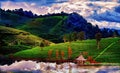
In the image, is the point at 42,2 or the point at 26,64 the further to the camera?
Answer: the point at 42,2

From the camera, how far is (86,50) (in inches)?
1033

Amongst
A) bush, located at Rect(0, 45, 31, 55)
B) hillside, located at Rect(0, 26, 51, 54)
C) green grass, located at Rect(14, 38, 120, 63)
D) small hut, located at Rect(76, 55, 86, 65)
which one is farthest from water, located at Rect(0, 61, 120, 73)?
hillside, located at Rect(0, 26, 51, 54)

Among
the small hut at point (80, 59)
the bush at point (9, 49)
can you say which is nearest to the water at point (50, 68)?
the small hut at point (80, 59)

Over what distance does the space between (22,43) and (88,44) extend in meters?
5.57

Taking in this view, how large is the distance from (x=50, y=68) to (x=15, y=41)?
569 centimetres

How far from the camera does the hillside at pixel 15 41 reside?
27.9 meters

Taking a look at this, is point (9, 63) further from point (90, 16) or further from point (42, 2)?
point (90, 16)

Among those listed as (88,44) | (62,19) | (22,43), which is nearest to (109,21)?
(88,44)

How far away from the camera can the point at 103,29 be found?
1142 inches

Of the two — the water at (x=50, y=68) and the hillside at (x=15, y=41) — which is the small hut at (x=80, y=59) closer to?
the water at (x=50, y=68)

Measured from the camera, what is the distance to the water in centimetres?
2470

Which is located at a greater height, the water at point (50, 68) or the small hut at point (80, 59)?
the small hut at point (80, 59)

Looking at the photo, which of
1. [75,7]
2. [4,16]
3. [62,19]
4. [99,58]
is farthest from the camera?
[4,16]

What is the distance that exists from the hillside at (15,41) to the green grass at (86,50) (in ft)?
2.69
